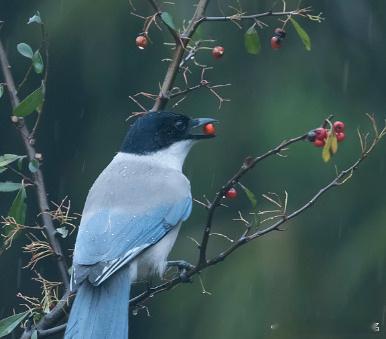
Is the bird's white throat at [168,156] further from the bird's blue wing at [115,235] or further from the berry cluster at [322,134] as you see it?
the berry cluster at [322,134]

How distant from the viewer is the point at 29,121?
7.37m

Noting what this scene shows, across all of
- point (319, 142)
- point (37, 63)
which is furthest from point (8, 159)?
point (319, 142)

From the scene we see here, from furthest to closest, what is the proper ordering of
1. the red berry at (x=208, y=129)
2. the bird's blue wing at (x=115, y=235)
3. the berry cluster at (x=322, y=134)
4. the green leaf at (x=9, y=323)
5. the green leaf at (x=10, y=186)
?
the red berry at (x=208, y=129)
the bird's blue wing at (x=115, y=235)
the green leaf at (x=10, y=186)
the green leaf at (x=9, y=323)
the berry cluster at (x=322, y=134)

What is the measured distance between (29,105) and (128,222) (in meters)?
0.65

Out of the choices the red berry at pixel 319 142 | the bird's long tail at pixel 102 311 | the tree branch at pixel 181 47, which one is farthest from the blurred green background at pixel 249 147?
the red berry at pixel 319 142

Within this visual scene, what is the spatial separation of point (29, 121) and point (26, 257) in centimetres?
84

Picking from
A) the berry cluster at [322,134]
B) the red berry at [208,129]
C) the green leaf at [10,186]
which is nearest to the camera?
the berry cluster at [322,134]

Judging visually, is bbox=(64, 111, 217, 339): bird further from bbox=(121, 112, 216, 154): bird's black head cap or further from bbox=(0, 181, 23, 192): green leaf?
bbox=(0, 181, 23, 192): green leaf

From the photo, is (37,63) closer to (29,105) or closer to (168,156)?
(29,105)

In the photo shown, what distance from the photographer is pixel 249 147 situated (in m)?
6.67

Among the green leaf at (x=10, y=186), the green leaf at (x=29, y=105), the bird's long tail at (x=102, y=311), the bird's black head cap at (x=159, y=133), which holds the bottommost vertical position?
the bird's long tail at (x=102, y=311)

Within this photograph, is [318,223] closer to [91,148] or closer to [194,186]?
[194,186]

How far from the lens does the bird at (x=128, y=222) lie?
3.38 metres

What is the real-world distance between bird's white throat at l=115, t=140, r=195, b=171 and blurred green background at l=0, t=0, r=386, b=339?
1.78 meters
